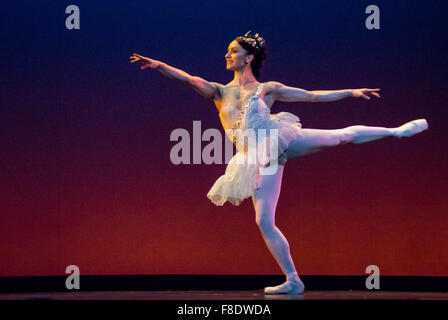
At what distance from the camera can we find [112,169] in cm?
472

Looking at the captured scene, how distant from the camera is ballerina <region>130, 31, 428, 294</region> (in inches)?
128

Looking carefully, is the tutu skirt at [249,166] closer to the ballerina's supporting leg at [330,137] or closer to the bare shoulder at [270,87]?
the ballerina's supporting leg at [330,137]

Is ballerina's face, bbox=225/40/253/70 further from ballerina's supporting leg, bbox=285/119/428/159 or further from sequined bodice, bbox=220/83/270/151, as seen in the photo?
ballerina's supporting leg, bbox=285/119/428/159

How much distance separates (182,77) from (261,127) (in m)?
0.55

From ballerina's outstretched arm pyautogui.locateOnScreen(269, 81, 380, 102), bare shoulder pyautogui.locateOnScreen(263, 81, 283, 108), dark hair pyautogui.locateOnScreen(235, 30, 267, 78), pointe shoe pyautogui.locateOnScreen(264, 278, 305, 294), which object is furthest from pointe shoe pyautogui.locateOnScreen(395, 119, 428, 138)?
pointe shoe pyautogui.locateOnScreen(264, 278, 305, 294)

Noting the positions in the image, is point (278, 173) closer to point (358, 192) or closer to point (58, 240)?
point (358, 192)

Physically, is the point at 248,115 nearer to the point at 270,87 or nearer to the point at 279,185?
the point at 270,87

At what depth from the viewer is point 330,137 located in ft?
11.2

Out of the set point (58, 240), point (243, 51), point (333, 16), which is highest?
point (333, 16)

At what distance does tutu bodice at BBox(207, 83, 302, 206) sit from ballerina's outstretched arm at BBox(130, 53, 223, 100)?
134 mm

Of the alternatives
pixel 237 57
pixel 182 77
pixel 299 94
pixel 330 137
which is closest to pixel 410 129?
pixel 330 137
